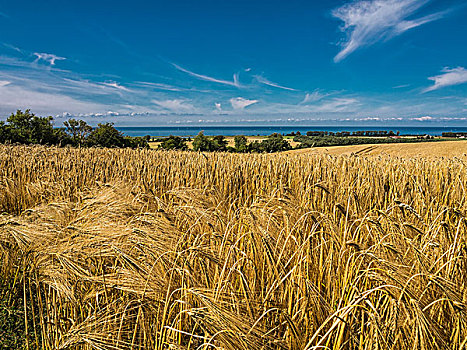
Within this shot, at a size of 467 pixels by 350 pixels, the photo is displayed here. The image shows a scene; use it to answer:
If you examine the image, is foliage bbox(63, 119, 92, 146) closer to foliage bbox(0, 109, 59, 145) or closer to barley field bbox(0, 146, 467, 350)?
foliage bbox(0, 109, 59, 145)

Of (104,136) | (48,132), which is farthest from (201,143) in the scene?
(48,132)

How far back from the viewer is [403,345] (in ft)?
3.24

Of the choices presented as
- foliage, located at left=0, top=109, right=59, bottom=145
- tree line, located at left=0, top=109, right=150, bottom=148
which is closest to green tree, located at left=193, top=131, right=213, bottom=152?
tree line, located at left=0, top=109, right=150, bottom=148

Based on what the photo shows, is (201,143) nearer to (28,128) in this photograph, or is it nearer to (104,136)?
(104,136)

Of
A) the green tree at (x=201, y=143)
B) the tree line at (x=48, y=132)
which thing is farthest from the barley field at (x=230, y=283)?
the green tree at (x=201, y=143)

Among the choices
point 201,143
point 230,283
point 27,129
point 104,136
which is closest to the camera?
point 230,283

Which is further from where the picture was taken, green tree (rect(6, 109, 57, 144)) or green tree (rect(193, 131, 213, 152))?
green tree (rect(193, 131, 213, 152))

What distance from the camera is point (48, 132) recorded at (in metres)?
20.1

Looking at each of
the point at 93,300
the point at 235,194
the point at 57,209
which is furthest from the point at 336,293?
the point at 235,194

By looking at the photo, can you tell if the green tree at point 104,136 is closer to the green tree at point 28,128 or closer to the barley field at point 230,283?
the green tree at point 28,128

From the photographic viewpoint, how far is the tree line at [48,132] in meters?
17.7

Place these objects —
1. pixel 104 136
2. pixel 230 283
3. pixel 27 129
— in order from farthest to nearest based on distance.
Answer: pixel 104 136, pixel 27 129, pixel 230 283

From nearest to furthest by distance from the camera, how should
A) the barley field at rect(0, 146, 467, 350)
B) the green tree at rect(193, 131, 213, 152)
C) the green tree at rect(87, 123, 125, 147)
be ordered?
1. the barley field at rect(0, 146, 467, 350)
2. the green tree at rect(87, 123, 125, 147)
3. the green tree at rect(193, 131, 213, 152)

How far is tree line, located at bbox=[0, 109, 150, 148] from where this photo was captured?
58.1 ft
